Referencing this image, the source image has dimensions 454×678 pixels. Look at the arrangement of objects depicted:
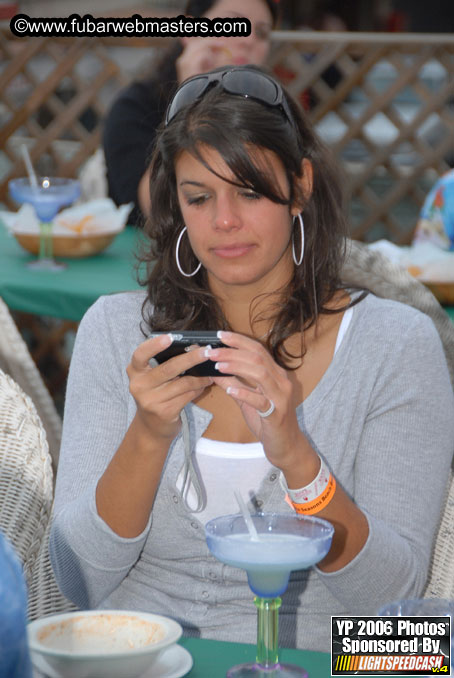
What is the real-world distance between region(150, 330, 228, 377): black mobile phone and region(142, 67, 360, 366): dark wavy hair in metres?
0.36

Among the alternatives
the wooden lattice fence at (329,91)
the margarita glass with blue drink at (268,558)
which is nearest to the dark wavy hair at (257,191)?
the margarita glass with blue drink at (268,558)

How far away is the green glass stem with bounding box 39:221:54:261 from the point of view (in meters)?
3.21

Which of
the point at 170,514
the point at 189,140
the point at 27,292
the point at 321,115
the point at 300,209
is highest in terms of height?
the point at 189,140

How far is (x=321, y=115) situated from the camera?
5.67 meters

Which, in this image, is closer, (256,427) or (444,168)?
(256,427)

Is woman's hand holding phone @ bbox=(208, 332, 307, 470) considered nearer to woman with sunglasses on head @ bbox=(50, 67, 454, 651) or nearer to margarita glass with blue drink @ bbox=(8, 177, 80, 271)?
woman with sunglasses on head @ bbox=(50, 67, 454, 651)

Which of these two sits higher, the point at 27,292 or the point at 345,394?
the point at 345,394

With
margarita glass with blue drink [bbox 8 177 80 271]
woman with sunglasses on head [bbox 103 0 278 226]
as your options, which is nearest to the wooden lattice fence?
woman with sunglasses on head [bbox 103 0 278 226]

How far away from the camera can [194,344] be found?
129 centimetres

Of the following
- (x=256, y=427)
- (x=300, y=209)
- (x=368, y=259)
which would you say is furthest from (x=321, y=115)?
(x=256, y=427)

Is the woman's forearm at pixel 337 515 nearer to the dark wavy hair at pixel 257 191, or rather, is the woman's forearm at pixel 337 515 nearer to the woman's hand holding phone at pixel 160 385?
the woman's hand holding phone at pixel 160 385

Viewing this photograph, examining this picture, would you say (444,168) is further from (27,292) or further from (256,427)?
(256,427)

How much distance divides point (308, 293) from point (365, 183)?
429cm

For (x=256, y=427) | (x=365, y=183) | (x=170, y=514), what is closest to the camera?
(x=256, y=427)
